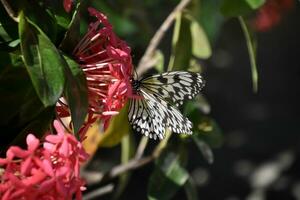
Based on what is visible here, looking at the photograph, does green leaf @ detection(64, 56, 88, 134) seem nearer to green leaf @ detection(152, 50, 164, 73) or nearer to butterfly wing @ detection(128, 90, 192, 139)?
butterfly wing @ detection(128, 90, 192, 139)

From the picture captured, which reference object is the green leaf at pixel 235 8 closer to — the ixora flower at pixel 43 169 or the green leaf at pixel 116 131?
the green leaf at pixel 116 131

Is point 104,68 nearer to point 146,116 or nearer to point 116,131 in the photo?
point 146,116

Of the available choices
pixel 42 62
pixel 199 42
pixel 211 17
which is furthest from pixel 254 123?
pixel 42 62

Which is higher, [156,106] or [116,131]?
[156,106]

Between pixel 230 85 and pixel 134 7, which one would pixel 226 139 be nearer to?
pixel 230 85

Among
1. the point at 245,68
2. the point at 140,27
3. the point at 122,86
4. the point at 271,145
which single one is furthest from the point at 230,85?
the point at 122,86

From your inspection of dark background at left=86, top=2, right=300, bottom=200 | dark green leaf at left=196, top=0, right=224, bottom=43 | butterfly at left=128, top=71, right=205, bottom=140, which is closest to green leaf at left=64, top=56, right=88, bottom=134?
butterfly at left=128, top=71, right=205, bottom=140

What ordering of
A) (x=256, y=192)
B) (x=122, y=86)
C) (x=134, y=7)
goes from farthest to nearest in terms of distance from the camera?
(x=256, y=192) < (x=134, y=7) < (x=122, y=86)
